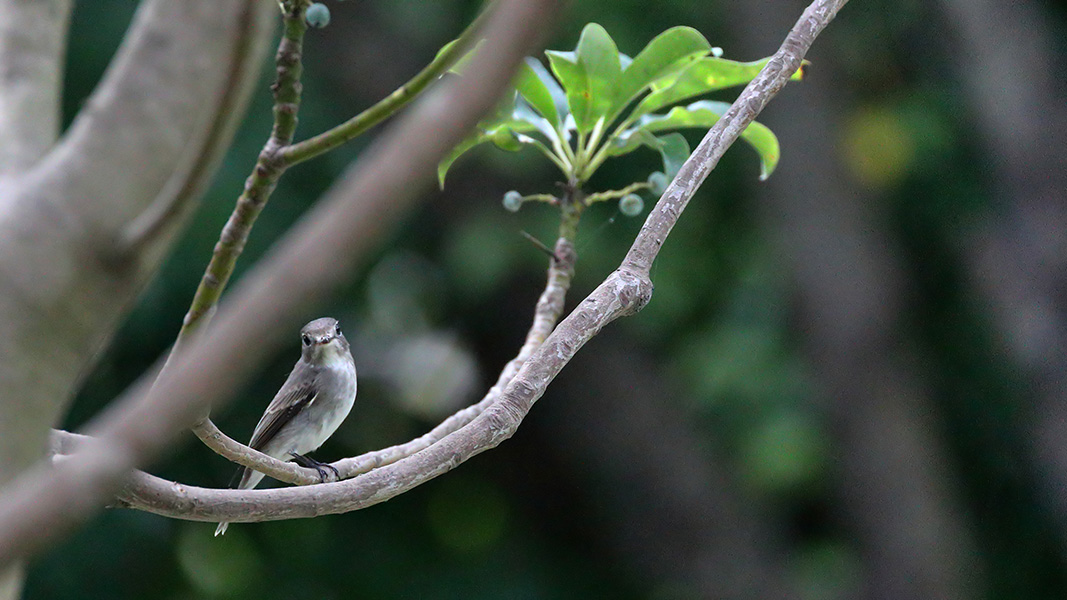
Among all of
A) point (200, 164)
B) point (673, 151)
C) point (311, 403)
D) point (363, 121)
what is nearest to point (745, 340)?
point (311, 403)

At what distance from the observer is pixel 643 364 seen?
7078 millimetres

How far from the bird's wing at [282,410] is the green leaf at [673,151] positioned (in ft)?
5.02

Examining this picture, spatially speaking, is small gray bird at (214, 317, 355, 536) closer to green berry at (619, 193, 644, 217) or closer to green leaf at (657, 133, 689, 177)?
green berry at (619, 193, 644, 217)

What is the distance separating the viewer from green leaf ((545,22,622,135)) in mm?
2328

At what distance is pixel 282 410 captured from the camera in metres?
3.42

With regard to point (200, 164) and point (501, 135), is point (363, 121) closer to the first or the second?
point (200, 164)

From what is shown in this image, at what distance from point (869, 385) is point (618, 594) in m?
2.49

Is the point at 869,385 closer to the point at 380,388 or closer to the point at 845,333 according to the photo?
the point at 845,333

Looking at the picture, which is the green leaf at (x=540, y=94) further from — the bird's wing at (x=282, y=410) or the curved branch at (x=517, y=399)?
the bird's wing at (x=282, y=410)

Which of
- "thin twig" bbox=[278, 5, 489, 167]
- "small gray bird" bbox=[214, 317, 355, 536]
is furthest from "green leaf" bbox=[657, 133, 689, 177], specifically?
"small gray bird" bbox=[214, 317, 355, 536]

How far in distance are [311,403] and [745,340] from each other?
3.24m

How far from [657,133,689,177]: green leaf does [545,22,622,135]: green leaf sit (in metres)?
0.16

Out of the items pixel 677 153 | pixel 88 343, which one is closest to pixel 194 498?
pixel 88 343

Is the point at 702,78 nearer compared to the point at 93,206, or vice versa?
the point at 93,206
